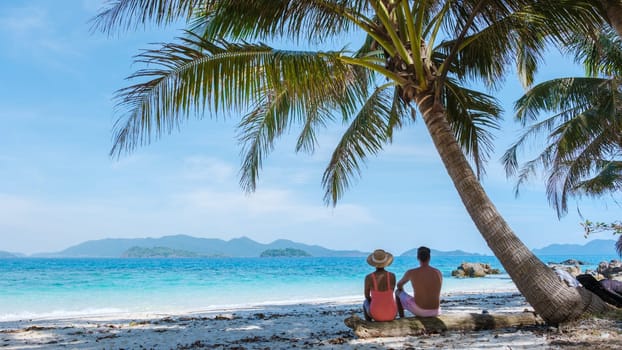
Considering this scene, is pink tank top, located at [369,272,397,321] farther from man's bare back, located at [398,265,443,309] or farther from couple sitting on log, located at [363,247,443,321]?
man's bare back, located at [398,265,443,309]

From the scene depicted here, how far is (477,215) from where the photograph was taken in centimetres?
573

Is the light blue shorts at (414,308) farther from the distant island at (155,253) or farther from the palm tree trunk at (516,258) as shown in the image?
the distant island at (155,253)

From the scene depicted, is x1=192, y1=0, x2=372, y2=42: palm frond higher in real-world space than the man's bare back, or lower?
higher

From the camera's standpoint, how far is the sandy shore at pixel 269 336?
504 cm

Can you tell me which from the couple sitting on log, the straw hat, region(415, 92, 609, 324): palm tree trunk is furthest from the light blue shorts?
region(415, 92, 609, 324): palm tree trunk

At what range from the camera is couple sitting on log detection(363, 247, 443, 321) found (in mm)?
5738

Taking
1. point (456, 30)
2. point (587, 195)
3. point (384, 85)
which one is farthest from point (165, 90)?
point (587, 195)

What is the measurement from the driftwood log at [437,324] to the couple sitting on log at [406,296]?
12 centimetres

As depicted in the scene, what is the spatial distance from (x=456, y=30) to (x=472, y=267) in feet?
82.0

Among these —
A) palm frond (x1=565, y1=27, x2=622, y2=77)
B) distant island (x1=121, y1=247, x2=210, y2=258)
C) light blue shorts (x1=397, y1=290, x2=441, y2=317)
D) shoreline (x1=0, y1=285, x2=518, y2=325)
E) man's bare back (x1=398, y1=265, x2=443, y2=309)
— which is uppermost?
palm frond (x1=565, y1=27, x2=622, y2=77)

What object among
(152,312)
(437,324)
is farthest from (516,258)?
(152,312)

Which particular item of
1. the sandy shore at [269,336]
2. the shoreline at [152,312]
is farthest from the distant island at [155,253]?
the sandy shore at [269,336]

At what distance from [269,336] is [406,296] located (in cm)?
181

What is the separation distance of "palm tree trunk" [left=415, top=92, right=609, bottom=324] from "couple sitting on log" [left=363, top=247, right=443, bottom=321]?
0.73 metres
